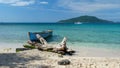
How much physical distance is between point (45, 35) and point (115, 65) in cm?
2481

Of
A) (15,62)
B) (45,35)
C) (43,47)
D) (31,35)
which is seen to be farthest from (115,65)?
(45,35)

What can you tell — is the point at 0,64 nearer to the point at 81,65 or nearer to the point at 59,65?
the point at 59,65

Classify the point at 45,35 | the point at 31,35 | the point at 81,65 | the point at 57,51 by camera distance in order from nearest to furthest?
1. the point at 81,65
2. the point at 57,51
3. the point at 31,35
4. the point at 45,35

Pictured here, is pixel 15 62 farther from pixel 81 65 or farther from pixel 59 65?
pixel 81 65

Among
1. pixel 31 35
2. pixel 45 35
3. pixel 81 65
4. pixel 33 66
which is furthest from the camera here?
pixel 45 35

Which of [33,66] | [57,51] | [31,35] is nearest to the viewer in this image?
[33,66]

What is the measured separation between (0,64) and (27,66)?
4.60 ft

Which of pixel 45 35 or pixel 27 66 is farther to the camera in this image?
pixel 45 35

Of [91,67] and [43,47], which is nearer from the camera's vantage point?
[91,67]

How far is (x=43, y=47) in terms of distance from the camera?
19016 mm

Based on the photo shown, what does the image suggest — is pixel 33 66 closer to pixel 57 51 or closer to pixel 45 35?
pixel 57 51

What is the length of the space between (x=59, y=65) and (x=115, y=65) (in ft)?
9.76

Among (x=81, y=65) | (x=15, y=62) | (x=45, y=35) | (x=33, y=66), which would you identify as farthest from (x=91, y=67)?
(x=45, y=35)

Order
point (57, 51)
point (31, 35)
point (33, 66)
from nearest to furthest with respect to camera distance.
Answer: point (33, 66), point (57, 51), point (31, 35)
